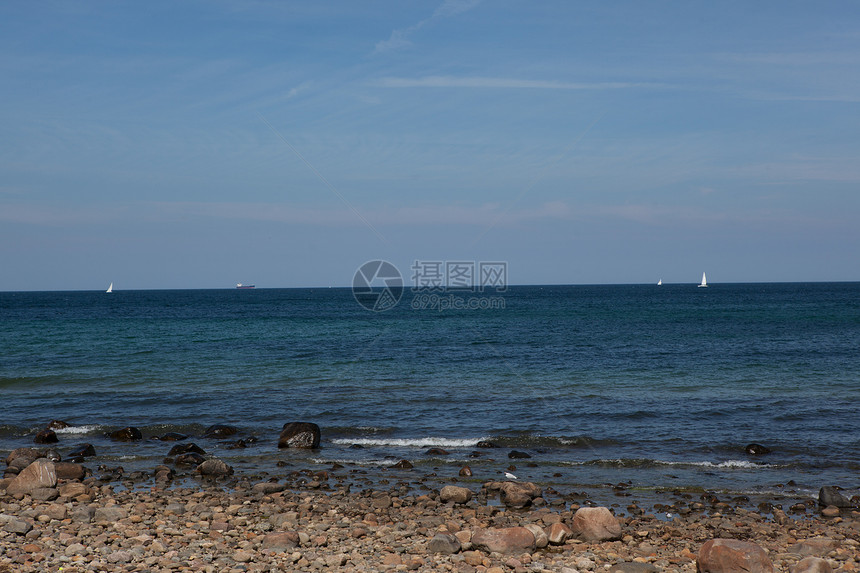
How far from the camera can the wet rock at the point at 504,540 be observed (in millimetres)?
9133

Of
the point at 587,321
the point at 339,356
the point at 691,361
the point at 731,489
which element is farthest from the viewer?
the point at 587,321

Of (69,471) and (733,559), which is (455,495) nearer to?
(733,559)

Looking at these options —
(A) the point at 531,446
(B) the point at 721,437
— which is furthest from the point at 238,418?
(B) the point at 721,437

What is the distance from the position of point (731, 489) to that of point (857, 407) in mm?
10176

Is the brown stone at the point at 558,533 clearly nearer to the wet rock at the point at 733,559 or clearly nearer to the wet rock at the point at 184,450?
the wet rock at the point at 733,559

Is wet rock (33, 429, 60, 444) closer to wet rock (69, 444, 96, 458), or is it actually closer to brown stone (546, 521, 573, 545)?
wet rock (69, 444, 96, 458)

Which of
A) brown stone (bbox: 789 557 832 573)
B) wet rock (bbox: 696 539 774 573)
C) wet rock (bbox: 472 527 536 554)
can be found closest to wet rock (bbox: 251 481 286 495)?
wet rock (bbox: 472 527 536 554)

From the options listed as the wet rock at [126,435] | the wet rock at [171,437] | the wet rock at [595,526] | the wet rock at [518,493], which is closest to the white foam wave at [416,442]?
the wet rock at [171,437]

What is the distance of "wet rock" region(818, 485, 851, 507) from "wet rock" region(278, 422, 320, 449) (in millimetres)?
10817

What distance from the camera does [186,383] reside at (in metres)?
26.1

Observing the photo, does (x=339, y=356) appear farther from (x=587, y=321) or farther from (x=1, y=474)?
(x=587, y=321)

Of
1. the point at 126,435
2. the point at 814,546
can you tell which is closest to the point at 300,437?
the point at 126,435

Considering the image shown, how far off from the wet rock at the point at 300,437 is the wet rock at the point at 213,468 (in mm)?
2739

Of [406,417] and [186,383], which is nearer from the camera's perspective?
[406,417]
